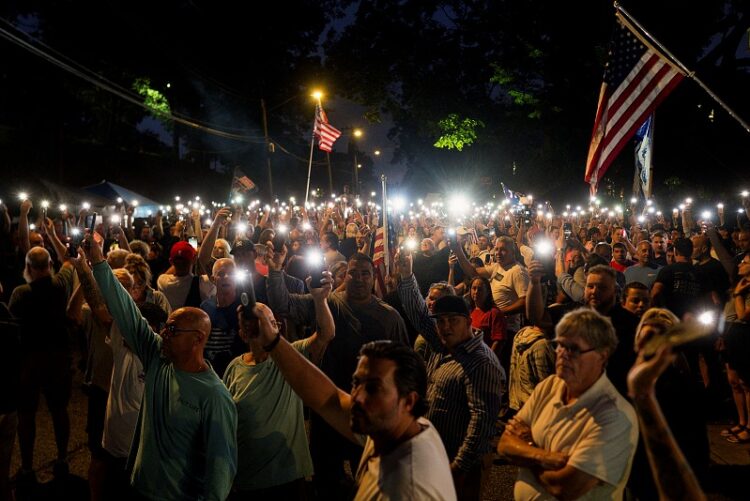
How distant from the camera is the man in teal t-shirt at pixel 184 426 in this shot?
349 cm

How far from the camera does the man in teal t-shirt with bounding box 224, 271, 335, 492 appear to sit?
398 cm

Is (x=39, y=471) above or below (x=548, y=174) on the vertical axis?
below

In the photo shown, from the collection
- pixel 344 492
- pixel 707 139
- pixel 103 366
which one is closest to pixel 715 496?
pixel 344 492

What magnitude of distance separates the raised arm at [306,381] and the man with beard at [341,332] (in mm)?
1978

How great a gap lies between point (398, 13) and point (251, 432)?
2437 centimetres

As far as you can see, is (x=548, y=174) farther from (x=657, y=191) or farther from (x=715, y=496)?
(x=715, y=496)

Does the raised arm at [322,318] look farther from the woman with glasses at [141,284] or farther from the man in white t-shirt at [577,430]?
the woman with glasses at [141,284]

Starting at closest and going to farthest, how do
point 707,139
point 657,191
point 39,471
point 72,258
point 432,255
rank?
point 72,258, point 39,471, point 432,255, point 707,139, point 657,191

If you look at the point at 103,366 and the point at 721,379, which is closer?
the point at 103,366

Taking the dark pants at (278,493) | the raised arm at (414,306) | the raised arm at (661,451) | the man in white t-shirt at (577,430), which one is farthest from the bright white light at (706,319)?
the dark pants at (278,493)

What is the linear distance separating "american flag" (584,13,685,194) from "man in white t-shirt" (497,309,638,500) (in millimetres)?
4875

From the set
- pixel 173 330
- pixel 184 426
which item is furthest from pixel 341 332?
pixel 184 426

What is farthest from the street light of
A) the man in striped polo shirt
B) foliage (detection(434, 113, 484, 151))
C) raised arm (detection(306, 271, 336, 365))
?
the man in striped polo shirt

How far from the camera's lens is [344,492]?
5.15 m
